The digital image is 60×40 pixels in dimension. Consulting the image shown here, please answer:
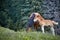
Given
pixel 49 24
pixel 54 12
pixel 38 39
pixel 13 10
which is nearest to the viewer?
pixel 38 39

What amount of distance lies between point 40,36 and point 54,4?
345 cm

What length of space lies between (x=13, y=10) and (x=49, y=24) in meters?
3.81

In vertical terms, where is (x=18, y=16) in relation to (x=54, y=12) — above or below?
below

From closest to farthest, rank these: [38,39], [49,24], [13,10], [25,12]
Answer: [38,39]
[49,24]
[25,12]
[13,10]

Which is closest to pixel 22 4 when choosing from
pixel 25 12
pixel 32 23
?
pixel 25 12

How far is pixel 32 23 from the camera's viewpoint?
401 inches

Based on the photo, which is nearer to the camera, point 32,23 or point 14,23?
point 32,23

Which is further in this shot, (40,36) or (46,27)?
(46,27)

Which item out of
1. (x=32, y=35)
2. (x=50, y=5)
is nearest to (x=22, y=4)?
(x=50, y=5)

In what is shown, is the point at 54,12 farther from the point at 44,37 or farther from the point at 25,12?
the point at 44,37

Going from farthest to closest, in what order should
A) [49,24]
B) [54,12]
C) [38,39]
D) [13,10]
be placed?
[13,10]
[54,12]
[49,24]
[38,39]

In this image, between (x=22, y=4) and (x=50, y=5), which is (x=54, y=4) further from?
(x=22, y=4)

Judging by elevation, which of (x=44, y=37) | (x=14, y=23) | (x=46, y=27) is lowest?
(x=14, y=23)

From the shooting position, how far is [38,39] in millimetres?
7980
